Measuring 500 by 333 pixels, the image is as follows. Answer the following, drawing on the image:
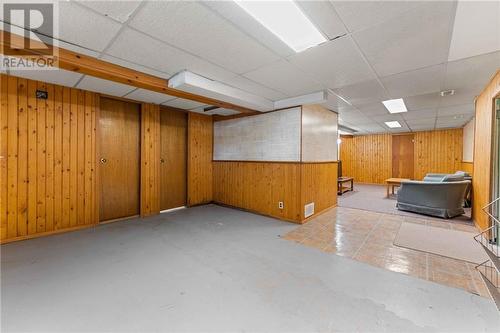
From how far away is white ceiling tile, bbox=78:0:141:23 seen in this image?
159 centimetres

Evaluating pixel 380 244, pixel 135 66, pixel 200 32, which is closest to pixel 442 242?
pixel 380 244

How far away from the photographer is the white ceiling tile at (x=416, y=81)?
2812 millimetres

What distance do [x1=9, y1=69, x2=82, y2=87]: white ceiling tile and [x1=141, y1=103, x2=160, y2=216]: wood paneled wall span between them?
51.5 inches

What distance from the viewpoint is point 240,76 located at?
300 centimetres

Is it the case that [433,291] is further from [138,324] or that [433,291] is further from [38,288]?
[38,288]

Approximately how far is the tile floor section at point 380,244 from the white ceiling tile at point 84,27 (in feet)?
10.7

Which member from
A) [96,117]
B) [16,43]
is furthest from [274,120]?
[16,43]

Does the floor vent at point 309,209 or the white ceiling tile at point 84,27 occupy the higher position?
the white ceiling tile at point 84,27

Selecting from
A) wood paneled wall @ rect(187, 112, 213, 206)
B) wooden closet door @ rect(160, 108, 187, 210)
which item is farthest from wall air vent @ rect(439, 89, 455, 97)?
wooden closet door @ rect(160, 108, 187, 210)

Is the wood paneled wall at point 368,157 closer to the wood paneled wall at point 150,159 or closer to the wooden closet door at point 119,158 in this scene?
the wood paneled wall at point 150,159

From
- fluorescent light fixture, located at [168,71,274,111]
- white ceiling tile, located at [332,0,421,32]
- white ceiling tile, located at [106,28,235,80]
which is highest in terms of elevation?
white ceiling tile, located at [106,28,235,80]

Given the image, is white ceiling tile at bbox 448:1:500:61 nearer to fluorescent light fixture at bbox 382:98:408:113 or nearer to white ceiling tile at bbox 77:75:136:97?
fluorescent light fixture at bbox 382:98:408:113

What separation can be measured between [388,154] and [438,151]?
1.68m

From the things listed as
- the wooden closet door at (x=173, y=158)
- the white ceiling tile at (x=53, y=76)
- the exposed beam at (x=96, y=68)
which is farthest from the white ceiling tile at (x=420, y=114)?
the white ceiling tile at (x=53, y=76)
